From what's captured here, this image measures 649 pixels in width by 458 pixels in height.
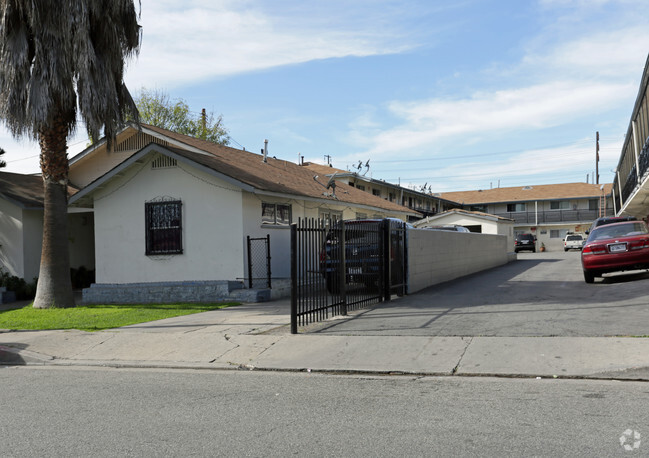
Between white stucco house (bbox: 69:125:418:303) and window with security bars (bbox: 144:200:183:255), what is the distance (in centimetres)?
→ 3

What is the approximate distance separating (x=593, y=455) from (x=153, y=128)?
20437 mm

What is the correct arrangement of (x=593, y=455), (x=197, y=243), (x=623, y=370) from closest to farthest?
1. (x=593, y=455)
2. (x=623, y=370)
3. (x=197, y=243)

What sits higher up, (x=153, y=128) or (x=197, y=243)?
(x=153, y=128)

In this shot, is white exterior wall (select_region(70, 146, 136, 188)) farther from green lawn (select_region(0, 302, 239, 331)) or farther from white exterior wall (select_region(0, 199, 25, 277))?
green lawn (select_region(0, 302, 239, 331))

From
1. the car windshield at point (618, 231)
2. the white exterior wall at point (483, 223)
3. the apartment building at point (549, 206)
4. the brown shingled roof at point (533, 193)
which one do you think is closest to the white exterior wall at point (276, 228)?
the car windshield at point (618, 231)

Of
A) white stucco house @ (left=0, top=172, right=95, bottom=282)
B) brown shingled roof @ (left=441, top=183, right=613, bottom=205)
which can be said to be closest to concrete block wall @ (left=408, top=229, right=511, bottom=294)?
white stucco house @ (left=0, top=172, right=95, bottom=282)

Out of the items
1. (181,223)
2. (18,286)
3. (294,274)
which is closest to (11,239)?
(18,286)

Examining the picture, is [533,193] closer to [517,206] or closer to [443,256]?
[517,206]

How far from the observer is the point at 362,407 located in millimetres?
5844

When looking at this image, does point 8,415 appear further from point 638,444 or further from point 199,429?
point 638,444

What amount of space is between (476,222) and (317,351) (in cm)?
3364

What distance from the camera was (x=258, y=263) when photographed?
55.9 ft

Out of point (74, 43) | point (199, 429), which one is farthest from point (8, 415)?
point (74, 43)

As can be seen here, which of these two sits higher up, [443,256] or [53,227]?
[53,227]
